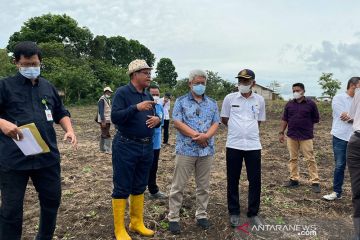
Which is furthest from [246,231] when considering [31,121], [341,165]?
[31,121]

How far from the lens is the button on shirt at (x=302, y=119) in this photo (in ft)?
19.3

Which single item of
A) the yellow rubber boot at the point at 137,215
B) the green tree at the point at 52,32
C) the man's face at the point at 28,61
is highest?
the green tree at the point at 52,32

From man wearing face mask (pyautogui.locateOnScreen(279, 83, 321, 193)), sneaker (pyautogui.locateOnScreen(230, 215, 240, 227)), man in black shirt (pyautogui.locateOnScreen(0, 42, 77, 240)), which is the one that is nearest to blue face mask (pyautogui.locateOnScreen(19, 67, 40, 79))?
man in black shirt (pyautogui.locateOnScreen(0, 42, 77, 240))

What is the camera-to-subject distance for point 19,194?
2.97 m

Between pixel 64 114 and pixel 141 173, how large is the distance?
113cm

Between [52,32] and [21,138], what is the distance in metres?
39.9

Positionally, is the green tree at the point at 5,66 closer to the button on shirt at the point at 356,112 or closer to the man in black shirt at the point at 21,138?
the man in black shirt at the point at 21,138

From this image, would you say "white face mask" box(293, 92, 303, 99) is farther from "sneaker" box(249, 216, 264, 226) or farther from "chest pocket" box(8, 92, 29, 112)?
"chest pocket" box(8, 92, 29, 112)

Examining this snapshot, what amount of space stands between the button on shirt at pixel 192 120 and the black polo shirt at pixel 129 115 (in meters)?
0.44

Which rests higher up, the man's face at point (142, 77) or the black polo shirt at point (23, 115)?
the man's face at point (142, 77)

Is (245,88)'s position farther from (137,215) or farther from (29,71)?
(29,71)

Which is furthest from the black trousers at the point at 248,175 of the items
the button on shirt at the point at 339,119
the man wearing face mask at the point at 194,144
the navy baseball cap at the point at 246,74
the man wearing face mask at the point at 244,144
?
the button on shirt at the point at 339,119

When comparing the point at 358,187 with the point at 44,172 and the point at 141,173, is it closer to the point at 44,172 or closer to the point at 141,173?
the point at 141,173

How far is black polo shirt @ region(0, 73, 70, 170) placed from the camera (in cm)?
289
